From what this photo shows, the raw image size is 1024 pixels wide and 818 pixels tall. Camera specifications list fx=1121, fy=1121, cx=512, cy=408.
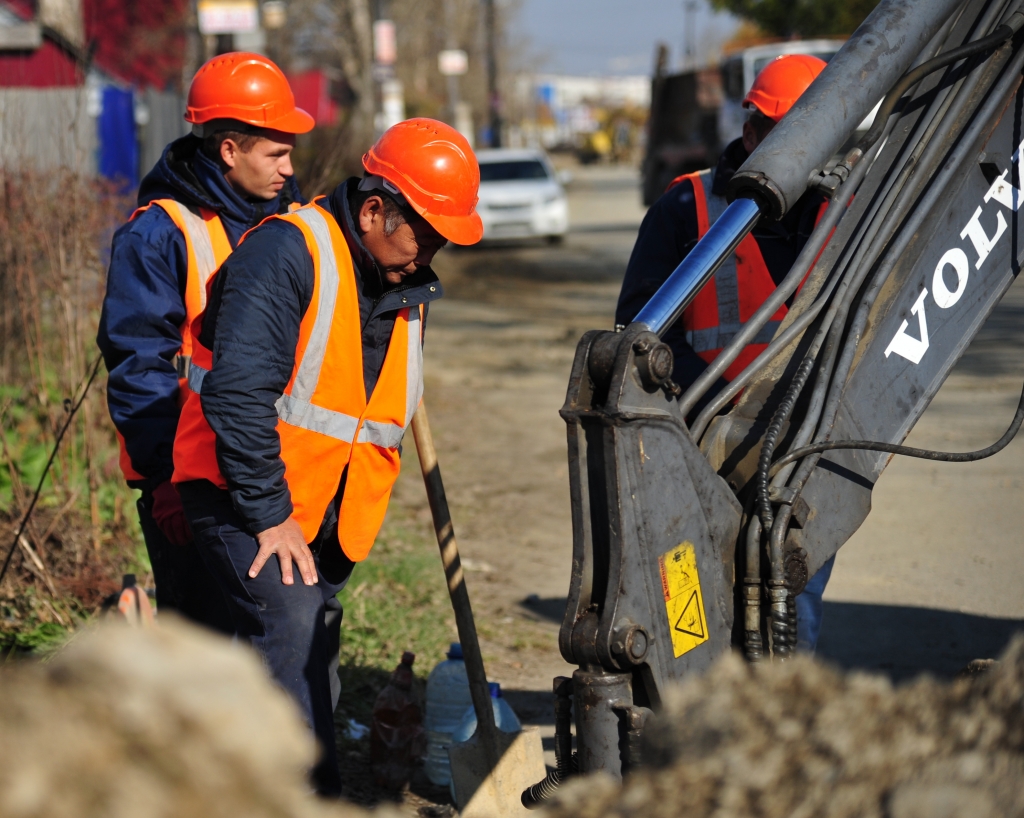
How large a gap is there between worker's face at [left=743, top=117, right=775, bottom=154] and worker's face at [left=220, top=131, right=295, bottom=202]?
1450 mm

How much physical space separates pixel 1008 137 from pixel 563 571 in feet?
12.4

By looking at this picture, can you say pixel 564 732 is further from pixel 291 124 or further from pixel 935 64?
pixel 291 124

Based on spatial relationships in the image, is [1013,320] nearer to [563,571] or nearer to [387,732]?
[563,571]

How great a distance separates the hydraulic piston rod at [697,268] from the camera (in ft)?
7.52

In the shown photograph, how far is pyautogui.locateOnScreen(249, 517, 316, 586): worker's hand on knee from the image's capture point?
278 centimetres

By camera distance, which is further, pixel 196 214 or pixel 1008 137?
pixel 196 214

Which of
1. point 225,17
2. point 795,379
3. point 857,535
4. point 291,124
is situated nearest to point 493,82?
point 225,17

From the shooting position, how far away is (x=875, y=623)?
5.24 m

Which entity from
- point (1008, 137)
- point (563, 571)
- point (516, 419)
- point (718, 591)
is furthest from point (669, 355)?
point (516, 419)

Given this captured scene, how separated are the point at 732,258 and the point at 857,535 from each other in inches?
133

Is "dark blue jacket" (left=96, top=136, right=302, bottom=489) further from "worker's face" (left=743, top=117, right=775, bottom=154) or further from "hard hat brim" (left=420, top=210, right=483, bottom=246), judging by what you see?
"worker's face" (left=743, top=117, right=775, bottom=154)

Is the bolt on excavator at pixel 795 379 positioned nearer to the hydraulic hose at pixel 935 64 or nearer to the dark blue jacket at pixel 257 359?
the hydraulic hose at pixel 935 64

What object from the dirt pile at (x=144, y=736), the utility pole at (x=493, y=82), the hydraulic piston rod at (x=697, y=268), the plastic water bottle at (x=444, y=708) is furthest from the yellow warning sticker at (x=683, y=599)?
the utility pole at (x=493, y=82)

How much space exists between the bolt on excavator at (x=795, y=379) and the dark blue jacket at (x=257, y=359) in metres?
0.81
